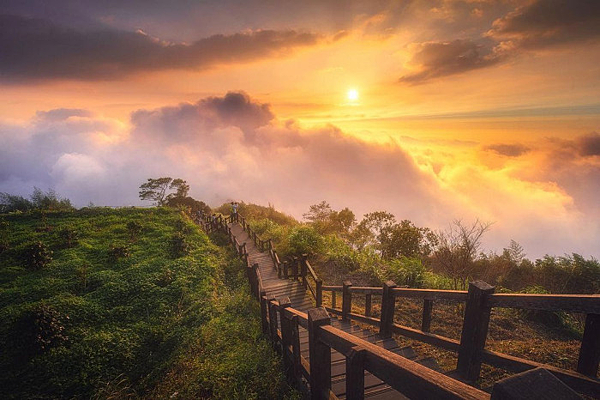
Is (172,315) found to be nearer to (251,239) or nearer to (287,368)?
(287,368)

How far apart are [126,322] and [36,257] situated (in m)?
7.55

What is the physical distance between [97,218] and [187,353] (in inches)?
670

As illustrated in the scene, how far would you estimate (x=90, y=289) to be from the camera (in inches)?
448

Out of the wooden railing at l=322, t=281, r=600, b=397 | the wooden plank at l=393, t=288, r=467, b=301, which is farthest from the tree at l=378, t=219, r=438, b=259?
the wooden railing at l=322, t=281, r=600, b=397

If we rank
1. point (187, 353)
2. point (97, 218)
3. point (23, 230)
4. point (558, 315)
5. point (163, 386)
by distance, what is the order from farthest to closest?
point (97, 218) → point (23, 230) → point (558, 315) → point (187, 353) → point (163, 386)

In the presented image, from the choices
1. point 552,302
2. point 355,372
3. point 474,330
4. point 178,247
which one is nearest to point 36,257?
point 178,247

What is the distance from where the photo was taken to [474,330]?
359cm

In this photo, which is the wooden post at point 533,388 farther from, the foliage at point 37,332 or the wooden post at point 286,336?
the foliage at point 37,332

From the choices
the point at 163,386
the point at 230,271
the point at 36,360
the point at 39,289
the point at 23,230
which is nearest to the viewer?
the point at 163,386

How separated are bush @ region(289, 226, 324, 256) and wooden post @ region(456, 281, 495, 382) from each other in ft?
44.4

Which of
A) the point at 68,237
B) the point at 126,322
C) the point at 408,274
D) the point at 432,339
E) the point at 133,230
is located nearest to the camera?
the point at 432,339

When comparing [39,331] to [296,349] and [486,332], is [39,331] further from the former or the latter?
[486,332]

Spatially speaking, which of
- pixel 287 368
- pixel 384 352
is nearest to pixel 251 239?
pixel 287 368

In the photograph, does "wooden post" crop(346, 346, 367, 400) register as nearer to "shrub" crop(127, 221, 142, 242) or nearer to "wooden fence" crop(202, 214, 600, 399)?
"wooden fence" crop(202, 214, 600, 399)
